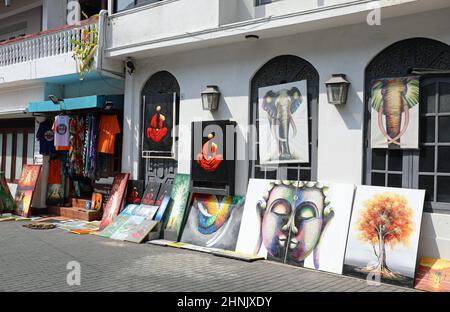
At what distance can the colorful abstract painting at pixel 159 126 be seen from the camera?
10.3 metres

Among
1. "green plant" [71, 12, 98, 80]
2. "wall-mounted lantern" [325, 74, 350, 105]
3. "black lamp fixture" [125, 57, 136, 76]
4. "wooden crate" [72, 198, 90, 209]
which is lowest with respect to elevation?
"wooden crate" [72, 198, 90, 209]

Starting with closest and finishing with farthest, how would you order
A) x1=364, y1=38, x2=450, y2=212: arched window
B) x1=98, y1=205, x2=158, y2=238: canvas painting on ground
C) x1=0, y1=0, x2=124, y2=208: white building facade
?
1. x1=364, y1=38, x2=450, y2=212: arched window
2. x1=98, y1=205, x2=158, y2=238: canvas painting on ground
3. x1=0, y1=0, x2=124, y2=208: white building facade

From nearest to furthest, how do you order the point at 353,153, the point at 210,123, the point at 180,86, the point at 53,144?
1. the point at 353,153
2. the point at 210,123
3. the point at 180,86
4. the point at 53,144

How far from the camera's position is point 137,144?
36.4ft

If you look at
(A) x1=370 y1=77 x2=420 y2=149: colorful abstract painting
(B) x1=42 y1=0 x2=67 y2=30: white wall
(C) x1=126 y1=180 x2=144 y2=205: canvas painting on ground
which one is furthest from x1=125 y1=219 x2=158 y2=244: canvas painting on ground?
(B) x1=42 y1=0 x2=67 y2=30: white wall

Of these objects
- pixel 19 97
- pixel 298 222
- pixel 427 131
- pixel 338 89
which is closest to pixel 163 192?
pixel 298 222

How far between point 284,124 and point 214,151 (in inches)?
60.8

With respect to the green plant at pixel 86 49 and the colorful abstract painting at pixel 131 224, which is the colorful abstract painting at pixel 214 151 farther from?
the green plant at pixel 86 49

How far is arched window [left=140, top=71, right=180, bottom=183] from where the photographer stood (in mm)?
10465

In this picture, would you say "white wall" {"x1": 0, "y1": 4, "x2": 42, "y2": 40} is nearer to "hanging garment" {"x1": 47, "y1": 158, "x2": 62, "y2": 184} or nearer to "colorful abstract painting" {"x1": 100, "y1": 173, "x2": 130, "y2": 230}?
"hanging garment" {"x1": 47, "y1": 158, "x2": 62, "y2": 184}

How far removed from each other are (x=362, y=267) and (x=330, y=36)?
3840 millimetres

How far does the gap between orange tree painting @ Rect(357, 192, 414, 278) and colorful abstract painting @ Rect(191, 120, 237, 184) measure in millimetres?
2874
